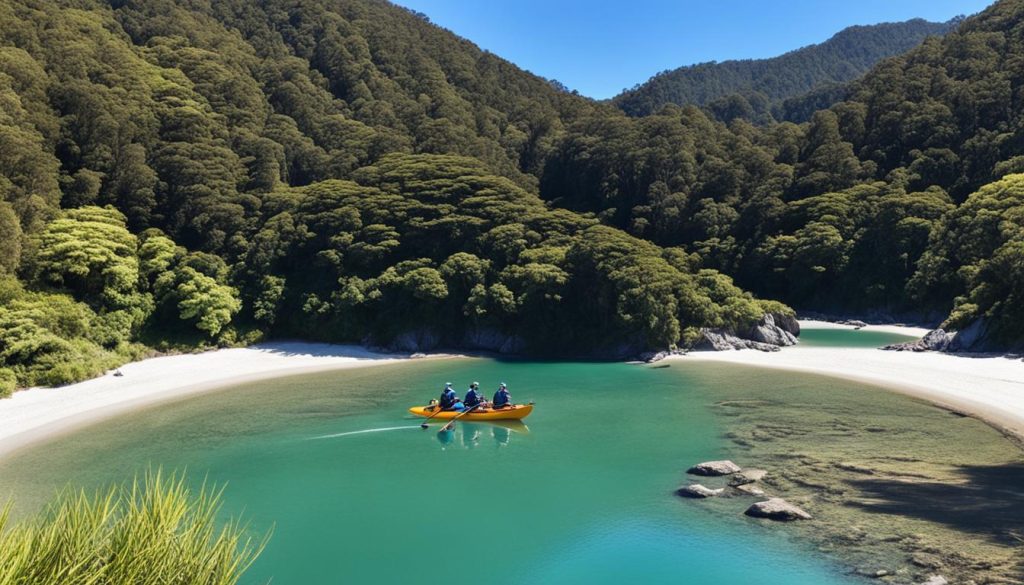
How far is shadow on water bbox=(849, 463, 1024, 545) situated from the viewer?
16078 millimetres

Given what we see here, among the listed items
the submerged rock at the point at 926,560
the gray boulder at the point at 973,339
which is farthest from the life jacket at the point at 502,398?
the gray boulder at the point at 973,339

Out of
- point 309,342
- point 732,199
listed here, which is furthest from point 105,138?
point 732,199

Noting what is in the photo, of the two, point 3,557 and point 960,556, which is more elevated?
point 3,557

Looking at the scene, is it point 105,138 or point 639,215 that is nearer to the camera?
point 105,138

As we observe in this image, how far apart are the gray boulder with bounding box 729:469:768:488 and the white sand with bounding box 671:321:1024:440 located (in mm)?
11482

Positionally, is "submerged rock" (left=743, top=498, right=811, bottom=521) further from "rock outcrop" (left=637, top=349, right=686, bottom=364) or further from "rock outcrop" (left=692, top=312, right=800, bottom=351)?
"rock outcrop" (left=692, top=312, right=800, bottom=351)

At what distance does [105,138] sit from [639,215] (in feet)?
186

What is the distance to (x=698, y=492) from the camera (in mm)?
19156

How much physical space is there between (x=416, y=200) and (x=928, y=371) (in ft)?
130

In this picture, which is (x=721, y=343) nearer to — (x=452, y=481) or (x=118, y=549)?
(x=452, y=481)

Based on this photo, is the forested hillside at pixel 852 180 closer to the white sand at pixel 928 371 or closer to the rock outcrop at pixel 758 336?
the rock outcrop at pixel 758 336

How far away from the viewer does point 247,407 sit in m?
31.7

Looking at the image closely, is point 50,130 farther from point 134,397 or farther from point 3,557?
point 3,557

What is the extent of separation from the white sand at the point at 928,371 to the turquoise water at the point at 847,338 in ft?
10.7
